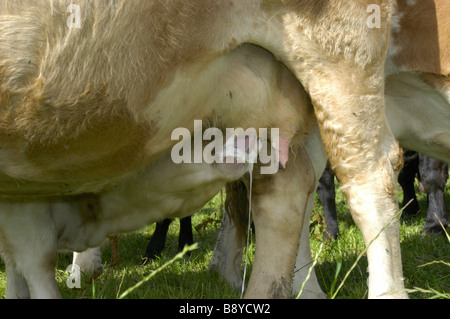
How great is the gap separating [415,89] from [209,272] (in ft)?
5.31

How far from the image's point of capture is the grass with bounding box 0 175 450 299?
11.1 feet

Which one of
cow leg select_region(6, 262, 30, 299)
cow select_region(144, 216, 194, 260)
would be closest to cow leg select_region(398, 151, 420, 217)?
cow select_region(144, 216, 194, 260)

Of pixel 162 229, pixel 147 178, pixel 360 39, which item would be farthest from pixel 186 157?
pixel 162 229

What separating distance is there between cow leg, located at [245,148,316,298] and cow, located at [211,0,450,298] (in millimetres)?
292

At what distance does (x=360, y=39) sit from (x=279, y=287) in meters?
1.19

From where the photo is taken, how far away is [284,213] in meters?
3.18

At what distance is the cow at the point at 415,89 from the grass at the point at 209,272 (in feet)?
0.44

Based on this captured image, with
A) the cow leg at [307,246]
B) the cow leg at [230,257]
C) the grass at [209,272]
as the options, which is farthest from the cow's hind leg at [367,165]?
the cow leg at [230,257]

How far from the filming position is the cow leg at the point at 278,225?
309 centimetres

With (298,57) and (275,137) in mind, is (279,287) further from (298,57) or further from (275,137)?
(298,57)

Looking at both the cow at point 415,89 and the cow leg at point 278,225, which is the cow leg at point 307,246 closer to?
the cow at point 415,89

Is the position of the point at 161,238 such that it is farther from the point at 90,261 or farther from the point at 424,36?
the point at 424,36

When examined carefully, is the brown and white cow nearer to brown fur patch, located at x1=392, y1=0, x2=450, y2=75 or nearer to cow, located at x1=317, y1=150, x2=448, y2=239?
brown fur patch, located at x1=392, y1=0, x2=450, y2=75

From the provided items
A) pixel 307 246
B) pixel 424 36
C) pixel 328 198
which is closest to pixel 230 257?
pixel 307 246
